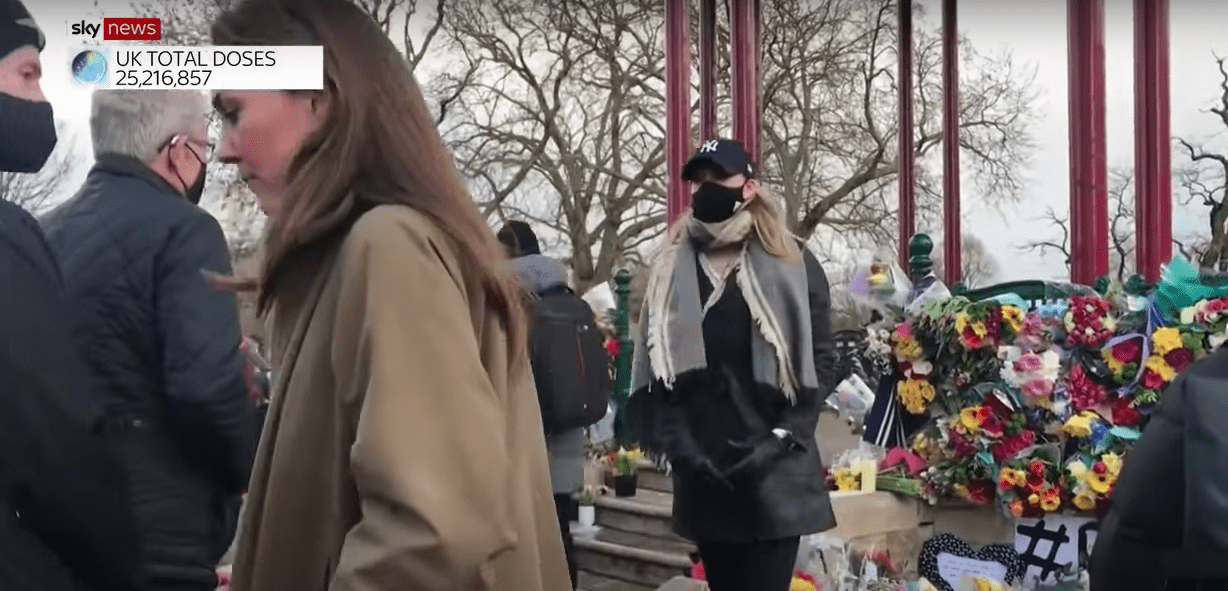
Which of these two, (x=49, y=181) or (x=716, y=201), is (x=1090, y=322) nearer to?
(x=716, y=201)

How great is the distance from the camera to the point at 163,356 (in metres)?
2.26

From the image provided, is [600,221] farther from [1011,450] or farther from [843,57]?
[1011,450]

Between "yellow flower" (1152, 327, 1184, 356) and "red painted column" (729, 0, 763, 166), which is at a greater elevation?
"red painted column" (729, 0, 763, 166)

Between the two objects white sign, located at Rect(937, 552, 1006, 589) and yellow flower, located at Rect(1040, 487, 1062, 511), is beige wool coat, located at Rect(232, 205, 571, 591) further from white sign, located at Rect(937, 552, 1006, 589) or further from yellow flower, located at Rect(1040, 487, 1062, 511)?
white sign, located at Rect(937, 552, 1006, 589)

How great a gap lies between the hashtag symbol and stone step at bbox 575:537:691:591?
64.4 inches

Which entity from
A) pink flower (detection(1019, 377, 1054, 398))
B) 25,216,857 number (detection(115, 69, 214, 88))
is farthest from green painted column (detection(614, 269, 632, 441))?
25,216,857 number (detection(115, 69, 214, 88))

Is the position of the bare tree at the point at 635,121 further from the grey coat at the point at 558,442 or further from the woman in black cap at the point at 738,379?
the woman in black cap at the point at 738,379

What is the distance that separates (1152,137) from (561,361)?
12.4 feet

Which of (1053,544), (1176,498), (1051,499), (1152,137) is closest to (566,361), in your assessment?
(1051,499)

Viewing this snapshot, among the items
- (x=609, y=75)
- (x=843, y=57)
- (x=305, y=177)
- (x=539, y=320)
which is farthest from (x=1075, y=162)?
(x=609, y=75)

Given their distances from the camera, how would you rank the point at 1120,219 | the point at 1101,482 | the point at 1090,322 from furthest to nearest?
the point at 1120,219 → the point at 1090,322 → the point at 1101,482

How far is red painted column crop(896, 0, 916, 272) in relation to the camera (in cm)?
916

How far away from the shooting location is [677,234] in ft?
12.8

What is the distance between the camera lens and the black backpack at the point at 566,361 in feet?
15.8
